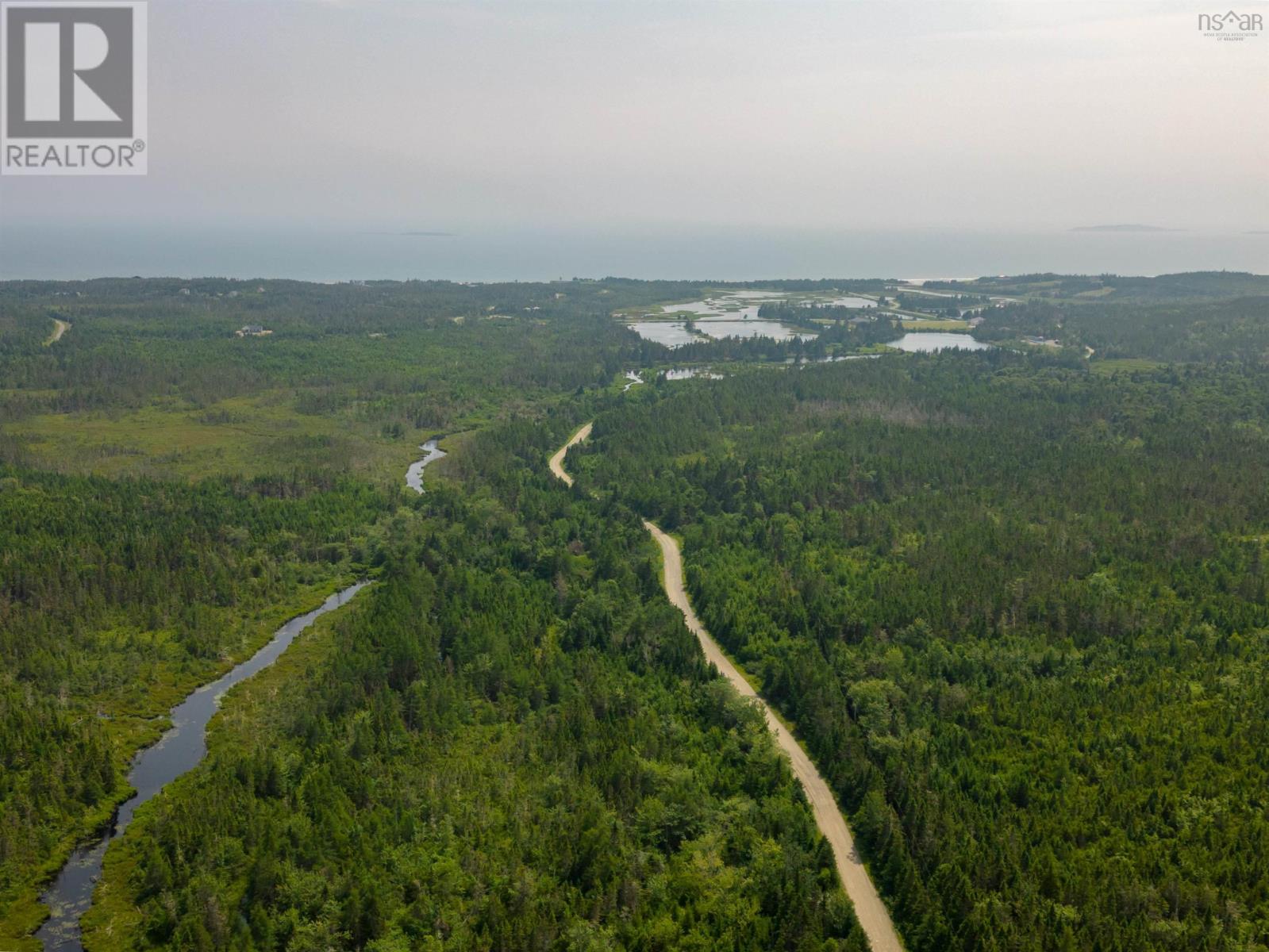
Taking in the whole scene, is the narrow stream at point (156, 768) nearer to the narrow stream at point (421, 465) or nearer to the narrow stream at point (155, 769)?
the narrow stream at point (155, 769)

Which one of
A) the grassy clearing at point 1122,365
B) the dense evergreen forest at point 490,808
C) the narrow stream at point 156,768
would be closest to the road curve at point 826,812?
the dense evergreen forest at point 490,808

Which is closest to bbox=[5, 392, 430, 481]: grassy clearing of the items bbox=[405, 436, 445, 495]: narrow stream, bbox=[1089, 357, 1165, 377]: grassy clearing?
bbox=[405, 436, 445, 495]: narrow stream

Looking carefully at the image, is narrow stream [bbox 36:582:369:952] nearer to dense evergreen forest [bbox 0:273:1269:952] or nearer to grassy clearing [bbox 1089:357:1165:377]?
dense evergreen forest [bbox 0:273:1269:952]

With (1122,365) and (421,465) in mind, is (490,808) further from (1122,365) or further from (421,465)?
(1122,365)

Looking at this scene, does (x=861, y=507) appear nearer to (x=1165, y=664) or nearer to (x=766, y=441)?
(x=766, y=441)

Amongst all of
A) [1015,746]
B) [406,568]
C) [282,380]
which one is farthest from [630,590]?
[282,380]

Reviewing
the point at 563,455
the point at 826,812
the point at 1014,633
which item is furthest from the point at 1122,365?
the point at 826,812

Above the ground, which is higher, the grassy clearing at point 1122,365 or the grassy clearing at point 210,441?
the grassy clearing at point 1122,365
